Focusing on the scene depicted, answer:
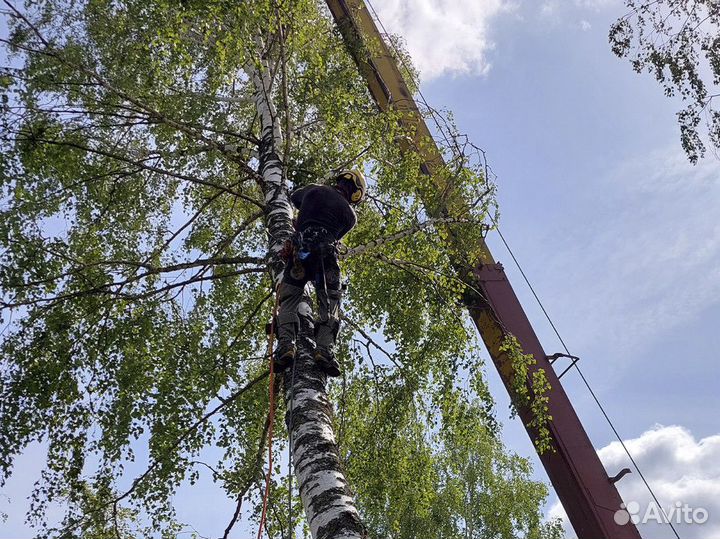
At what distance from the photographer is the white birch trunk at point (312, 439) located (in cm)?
309

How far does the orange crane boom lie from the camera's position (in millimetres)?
7609

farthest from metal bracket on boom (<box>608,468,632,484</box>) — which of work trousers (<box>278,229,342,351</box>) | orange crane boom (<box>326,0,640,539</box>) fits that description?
work trousers (<box>278,229,342,351</box>)

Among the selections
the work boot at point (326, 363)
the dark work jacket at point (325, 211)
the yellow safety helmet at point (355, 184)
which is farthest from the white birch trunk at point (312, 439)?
the yellow safety helmet at point (355, 184)

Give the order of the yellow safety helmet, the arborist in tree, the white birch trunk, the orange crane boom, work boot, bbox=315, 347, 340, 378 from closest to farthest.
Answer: the white birch trunk
work boot, bbox=315, 347, 340, 378
the arborist in tree
the yellow safety helmet
the orange crane boom

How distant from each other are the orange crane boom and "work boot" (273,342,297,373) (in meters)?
3.51

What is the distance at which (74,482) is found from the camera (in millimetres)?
5832

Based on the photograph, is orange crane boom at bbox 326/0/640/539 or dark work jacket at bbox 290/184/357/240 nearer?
dark work jacket at bbox 290/184/357/240

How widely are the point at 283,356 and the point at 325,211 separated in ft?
4.75

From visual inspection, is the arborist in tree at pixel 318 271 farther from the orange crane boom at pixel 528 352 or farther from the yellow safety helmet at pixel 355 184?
the orange crane boom at pixel 528 352

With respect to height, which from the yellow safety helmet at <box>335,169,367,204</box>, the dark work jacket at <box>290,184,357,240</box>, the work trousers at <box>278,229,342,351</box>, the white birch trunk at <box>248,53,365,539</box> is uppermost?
the yellow safety helmet at <box>335,169,367,204</box>

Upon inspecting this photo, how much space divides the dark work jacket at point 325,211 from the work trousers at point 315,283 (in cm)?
18

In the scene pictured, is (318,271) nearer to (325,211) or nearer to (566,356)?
(325,211)

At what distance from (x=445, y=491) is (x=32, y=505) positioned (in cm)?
1411

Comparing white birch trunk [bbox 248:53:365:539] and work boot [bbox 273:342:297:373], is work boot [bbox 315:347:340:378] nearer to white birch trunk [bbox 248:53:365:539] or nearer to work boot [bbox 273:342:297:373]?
white birch trunk [bbox 248:53:365:539]
